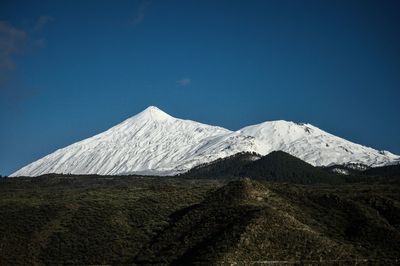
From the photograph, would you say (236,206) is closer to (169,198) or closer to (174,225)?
(174,225)

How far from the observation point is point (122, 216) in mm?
113062

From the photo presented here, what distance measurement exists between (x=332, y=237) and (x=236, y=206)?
16.8 metres

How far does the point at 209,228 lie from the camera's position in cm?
9525

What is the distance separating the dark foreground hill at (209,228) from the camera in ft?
280

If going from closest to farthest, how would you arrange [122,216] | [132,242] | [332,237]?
[332,237] < [132,242] < [122,216]

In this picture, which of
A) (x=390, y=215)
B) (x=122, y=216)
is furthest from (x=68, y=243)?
(x=390, y=215)

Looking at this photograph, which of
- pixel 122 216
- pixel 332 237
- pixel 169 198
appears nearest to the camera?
pixel 332 237

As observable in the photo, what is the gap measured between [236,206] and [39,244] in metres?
33.3

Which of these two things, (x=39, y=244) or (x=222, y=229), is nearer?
(x=222, y=229)

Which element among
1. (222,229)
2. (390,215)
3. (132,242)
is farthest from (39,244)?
(390,215)

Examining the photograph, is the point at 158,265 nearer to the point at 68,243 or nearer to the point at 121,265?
the point at 121,265

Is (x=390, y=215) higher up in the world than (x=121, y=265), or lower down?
higher up

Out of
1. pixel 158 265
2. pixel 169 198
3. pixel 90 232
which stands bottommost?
pixel 158 265

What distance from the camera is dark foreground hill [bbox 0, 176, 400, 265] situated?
280ft
